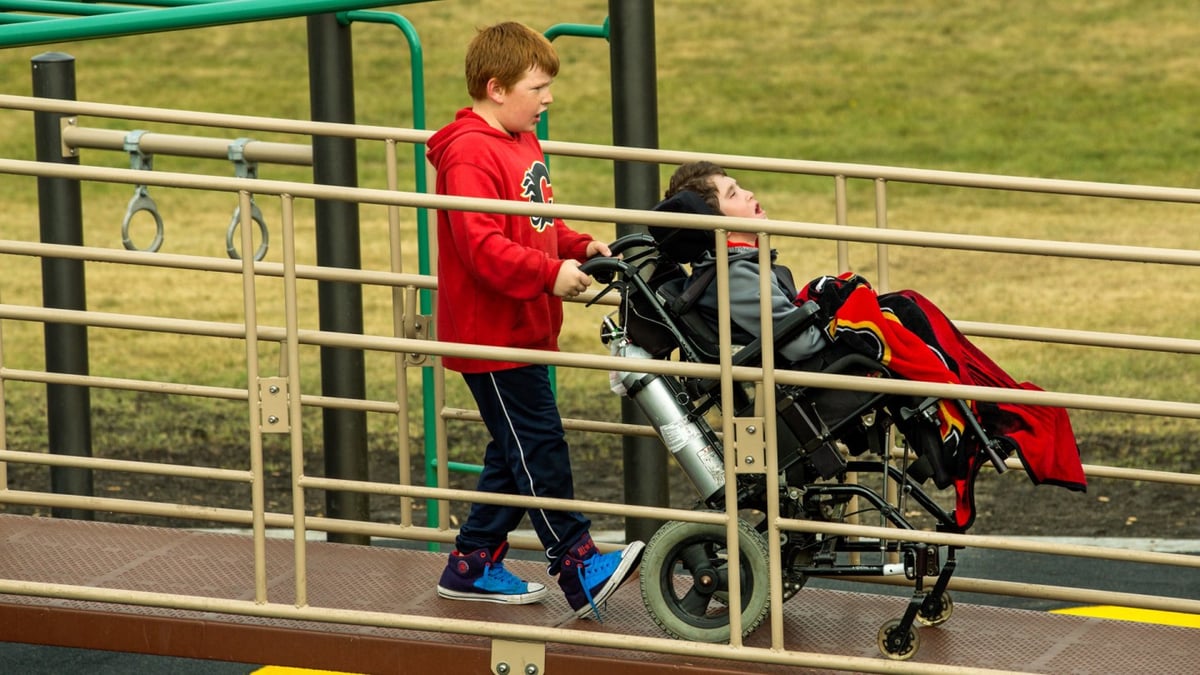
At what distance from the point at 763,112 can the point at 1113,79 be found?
339 centimetres

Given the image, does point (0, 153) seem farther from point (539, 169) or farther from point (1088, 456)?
point (539, 169)

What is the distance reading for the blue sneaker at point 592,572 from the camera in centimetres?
435

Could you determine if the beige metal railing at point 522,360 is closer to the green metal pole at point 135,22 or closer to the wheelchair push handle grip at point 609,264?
the wheelchair push handle grip at point 609,264

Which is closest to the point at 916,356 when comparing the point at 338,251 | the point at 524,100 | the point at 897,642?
the point at 897,642

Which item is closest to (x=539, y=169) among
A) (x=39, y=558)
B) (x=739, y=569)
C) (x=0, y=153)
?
(x=739, y=569)

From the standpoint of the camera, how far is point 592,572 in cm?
438

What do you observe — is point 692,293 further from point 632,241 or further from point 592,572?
point 592,572

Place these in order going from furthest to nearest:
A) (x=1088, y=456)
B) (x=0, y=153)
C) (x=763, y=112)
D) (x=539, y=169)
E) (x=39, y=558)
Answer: (x=763, y=112), (x=0, y=153), (x=1088, y=456), (x=39, y=558), (x=539, y=169)

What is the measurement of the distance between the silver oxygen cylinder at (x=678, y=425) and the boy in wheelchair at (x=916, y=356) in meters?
0.17

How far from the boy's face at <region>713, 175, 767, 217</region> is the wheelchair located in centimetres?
17

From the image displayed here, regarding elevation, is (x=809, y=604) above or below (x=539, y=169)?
below

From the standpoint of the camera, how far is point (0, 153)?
16.8m

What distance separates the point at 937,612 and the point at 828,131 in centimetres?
1308

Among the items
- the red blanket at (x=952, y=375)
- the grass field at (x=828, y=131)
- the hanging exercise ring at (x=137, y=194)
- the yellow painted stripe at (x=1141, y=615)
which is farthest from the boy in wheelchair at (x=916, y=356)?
the grass field at (x=828, y=131)
